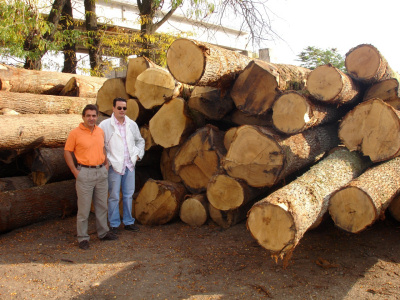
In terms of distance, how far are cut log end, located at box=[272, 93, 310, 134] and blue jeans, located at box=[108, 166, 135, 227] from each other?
1881 millimetres

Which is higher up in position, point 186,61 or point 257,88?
point 186,61

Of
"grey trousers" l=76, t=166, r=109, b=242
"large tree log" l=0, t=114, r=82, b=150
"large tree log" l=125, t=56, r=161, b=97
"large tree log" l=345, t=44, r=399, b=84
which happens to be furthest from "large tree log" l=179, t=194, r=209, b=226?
"large tree log" l=345, t=44, r=399, b=84

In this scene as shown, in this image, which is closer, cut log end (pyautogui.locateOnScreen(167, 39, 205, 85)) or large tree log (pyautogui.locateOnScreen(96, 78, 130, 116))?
cut log end (pyautogui.locateOnScreen(167, 39, 205, 85))

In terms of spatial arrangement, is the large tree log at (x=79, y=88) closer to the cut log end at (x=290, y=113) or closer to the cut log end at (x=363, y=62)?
the cut log end at (x=290, y=113)

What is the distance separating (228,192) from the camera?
4.10m

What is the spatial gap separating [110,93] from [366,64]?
3.44m

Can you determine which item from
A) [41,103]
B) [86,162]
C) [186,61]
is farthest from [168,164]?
[41,103]

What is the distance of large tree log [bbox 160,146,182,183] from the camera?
16.3 ft

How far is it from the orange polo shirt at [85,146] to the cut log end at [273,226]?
73.7 inches

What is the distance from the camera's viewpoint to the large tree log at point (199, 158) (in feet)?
14.7

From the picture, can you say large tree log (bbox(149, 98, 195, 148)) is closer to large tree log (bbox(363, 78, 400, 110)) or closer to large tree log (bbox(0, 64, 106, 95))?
large tree log (bbox(363, 78, 400, 110))

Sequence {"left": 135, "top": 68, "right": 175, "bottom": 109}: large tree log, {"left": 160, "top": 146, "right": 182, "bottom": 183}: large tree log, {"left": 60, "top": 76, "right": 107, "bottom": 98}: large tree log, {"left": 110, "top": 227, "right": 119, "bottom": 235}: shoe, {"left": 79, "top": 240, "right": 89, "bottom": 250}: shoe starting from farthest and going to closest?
{"left": 60, "top": 76, "right": 107, "bottom": 98}: large tree log < {"left": 160, "top": 146, "right": 182, "bottom": 183}: large tree log < {"left": 135, "top": 68, "right": 175, "bottom": 109}: large tree log < {"left": 110, "top": 227, "right": 119, "bottom": 235}: shoe < {"left": 79, "top": 240, "right": 89, "bottom": 250}: shoe

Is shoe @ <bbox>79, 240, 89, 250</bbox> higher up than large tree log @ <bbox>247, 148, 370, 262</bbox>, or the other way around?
large tree log @ <bbox>247, 148, 370, 262</bbox>

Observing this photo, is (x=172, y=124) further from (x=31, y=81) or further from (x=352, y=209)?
(x=31, y=81)
